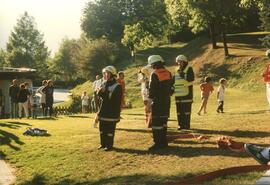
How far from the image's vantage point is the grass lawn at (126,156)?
10.2 meters

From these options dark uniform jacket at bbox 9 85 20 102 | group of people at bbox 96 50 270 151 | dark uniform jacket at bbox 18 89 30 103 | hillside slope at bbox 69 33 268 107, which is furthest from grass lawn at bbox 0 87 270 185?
hillside slope at bbox 69 33 268 107

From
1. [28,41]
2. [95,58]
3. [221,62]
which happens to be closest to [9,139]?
[221,62]

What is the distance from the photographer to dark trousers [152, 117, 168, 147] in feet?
40.6

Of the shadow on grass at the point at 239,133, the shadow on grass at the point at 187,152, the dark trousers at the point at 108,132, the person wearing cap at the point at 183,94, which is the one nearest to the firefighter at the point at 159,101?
the shadow on grass at the point at 187,152

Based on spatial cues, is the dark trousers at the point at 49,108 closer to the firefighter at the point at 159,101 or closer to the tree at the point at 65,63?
the firefighter at the point at 159,101

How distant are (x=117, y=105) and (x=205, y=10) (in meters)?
36.7

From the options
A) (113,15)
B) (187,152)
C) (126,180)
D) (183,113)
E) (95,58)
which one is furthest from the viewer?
(113,15)

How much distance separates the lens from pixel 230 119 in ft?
58.1

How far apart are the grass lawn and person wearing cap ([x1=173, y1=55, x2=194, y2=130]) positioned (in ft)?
1.35

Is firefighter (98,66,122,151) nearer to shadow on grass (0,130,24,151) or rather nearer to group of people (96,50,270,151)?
A: group of people (96,50,270,151)

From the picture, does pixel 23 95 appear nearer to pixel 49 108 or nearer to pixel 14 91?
pixel 14 91

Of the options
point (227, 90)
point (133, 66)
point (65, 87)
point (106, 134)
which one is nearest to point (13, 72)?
point (227, 90)

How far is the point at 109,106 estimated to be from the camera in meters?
13.0

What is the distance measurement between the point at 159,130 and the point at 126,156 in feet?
3.31
